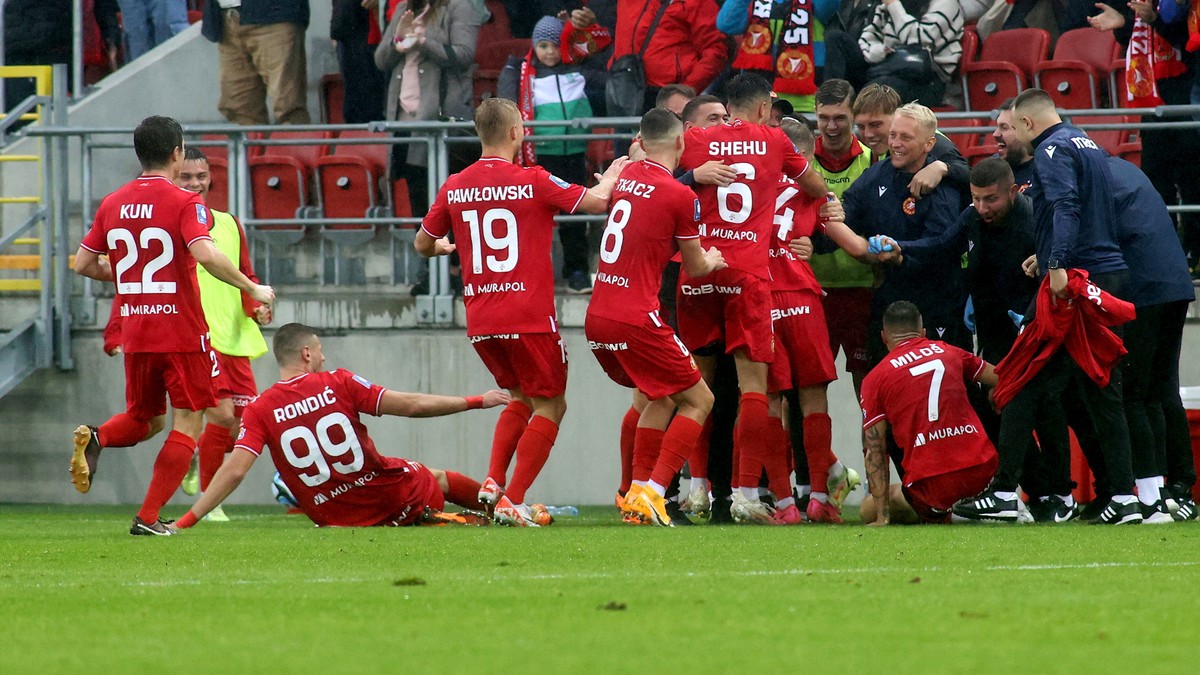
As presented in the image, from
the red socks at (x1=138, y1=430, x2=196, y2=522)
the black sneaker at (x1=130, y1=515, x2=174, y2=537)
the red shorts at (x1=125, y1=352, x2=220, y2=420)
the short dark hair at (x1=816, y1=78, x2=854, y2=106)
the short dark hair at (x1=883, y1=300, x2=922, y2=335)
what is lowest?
the black sneaker at (x1=130, y1=515, x2=174, y2=537)

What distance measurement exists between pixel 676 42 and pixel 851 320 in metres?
3.01

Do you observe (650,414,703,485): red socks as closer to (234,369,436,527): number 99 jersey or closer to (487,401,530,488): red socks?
(487,401,530,488): red socks

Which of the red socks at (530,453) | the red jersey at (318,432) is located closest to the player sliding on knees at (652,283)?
the red socks at (530,453)

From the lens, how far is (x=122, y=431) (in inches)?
367

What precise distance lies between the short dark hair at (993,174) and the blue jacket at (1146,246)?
0.52 meters

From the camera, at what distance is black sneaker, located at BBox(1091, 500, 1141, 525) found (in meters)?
8.59

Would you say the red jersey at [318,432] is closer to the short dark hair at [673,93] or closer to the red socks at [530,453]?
the red socks at [530,453]

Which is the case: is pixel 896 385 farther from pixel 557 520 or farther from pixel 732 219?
pixel 557 520

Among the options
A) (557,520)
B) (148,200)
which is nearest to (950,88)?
(557,520)

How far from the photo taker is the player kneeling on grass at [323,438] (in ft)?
28.7

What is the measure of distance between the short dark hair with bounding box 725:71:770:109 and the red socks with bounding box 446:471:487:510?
2498 millimetres

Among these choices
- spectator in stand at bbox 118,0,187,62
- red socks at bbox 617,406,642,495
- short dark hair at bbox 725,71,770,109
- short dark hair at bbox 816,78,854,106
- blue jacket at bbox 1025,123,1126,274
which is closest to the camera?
blue jacket at bbox 1025,123,1126,274

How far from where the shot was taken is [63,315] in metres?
12.7

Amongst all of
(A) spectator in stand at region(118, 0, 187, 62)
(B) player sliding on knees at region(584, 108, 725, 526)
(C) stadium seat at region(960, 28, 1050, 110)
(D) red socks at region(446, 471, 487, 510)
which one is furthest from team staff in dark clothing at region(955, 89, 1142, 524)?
(A) spectator in stand at region(118, 0, 187, 62)
